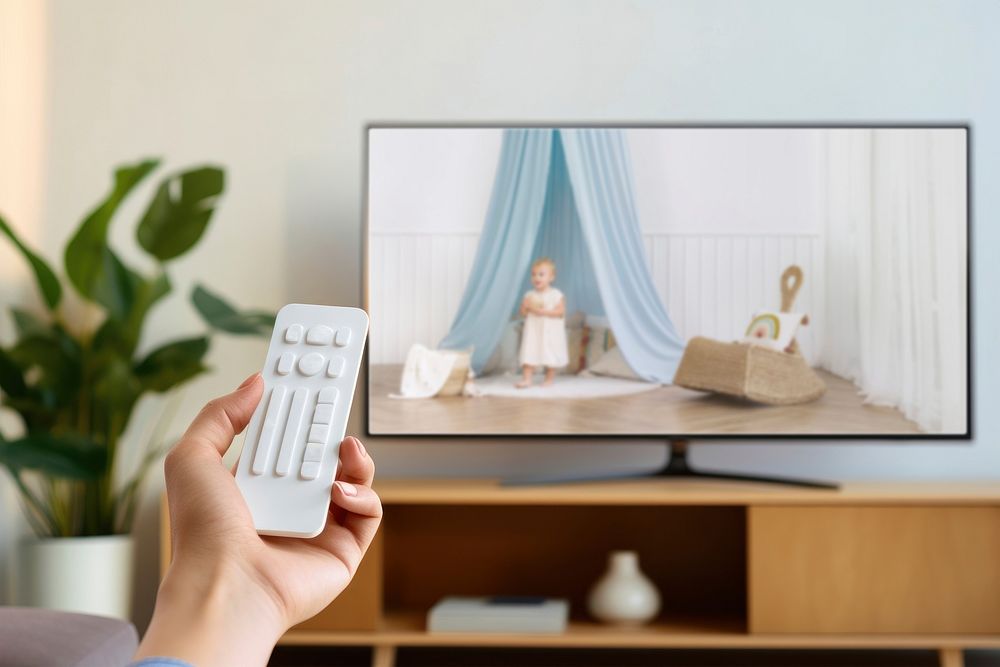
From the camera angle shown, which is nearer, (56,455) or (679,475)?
(56,455)

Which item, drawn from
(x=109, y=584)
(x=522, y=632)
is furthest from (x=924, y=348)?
(x=109, y=584)

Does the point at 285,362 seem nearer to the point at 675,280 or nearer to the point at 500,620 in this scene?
the point at 500,620

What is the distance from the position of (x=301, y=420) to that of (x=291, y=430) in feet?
0.04

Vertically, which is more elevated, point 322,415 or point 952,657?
point 322,415

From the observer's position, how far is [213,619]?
61 cm

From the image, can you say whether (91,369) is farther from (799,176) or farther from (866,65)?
(866,65)

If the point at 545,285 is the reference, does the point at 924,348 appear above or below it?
below

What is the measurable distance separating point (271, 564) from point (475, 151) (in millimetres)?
1857

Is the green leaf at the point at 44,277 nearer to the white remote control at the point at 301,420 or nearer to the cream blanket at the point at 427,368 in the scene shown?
the cream blanket at the point at 427,368

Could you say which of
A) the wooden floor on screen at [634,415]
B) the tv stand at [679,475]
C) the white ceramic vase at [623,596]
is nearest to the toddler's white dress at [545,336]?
the wooden floor on screen at [634,415]

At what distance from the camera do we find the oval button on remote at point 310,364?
898 millimetres

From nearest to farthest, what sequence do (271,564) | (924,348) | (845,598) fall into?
(271,564) < (845,598) < (924,348)

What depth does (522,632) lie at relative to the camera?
7.43 feet

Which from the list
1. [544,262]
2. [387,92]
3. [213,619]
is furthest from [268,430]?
[387,92]
